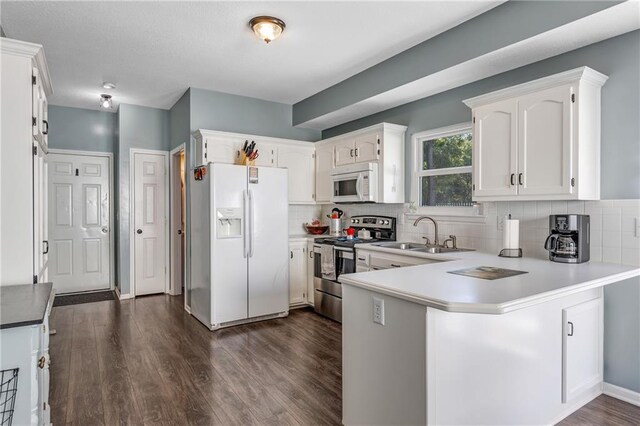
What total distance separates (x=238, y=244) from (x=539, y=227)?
281cm

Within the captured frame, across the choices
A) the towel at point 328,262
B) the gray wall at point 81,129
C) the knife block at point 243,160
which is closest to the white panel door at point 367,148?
the towel at point 328,262

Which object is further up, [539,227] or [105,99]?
[105,99]

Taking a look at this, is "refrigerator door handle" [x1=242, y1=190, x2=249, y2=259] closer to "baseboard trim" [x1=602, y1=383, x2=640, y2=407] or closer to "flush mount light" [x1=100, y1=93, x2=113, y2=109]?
"flush mount light" [x1=100, y1=93, x2=113, y2=109]

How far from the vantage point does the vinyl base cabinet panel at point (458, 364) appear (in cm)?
168

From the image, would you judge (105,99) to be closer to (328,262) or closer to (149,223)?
(149,223)

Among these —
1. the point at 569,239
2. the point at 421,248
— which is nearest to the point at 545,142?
the point at 569,239

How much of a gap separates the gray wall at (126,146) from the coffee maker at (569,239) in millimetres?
5075

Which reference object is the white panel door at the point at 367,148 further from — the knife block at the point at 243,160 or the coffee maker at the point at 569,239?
the coffee maker at the point at 569,239

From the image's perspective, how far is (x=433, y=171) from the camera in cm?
395

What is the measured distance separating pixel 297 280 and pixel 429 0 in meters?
3.27

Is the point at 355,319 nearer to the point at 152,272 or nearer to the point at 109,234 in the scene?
the point at 152,272

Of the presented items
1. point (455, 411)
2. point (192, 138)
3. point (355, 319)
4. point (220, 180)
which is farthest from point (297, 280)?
point (455, 411)

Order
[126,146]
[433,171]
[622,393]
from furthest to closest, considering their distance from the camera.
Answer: [126,146] → [433,171] → [622,393]

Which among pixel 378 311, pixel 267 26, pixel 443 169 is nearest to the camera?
pixel 378 311
